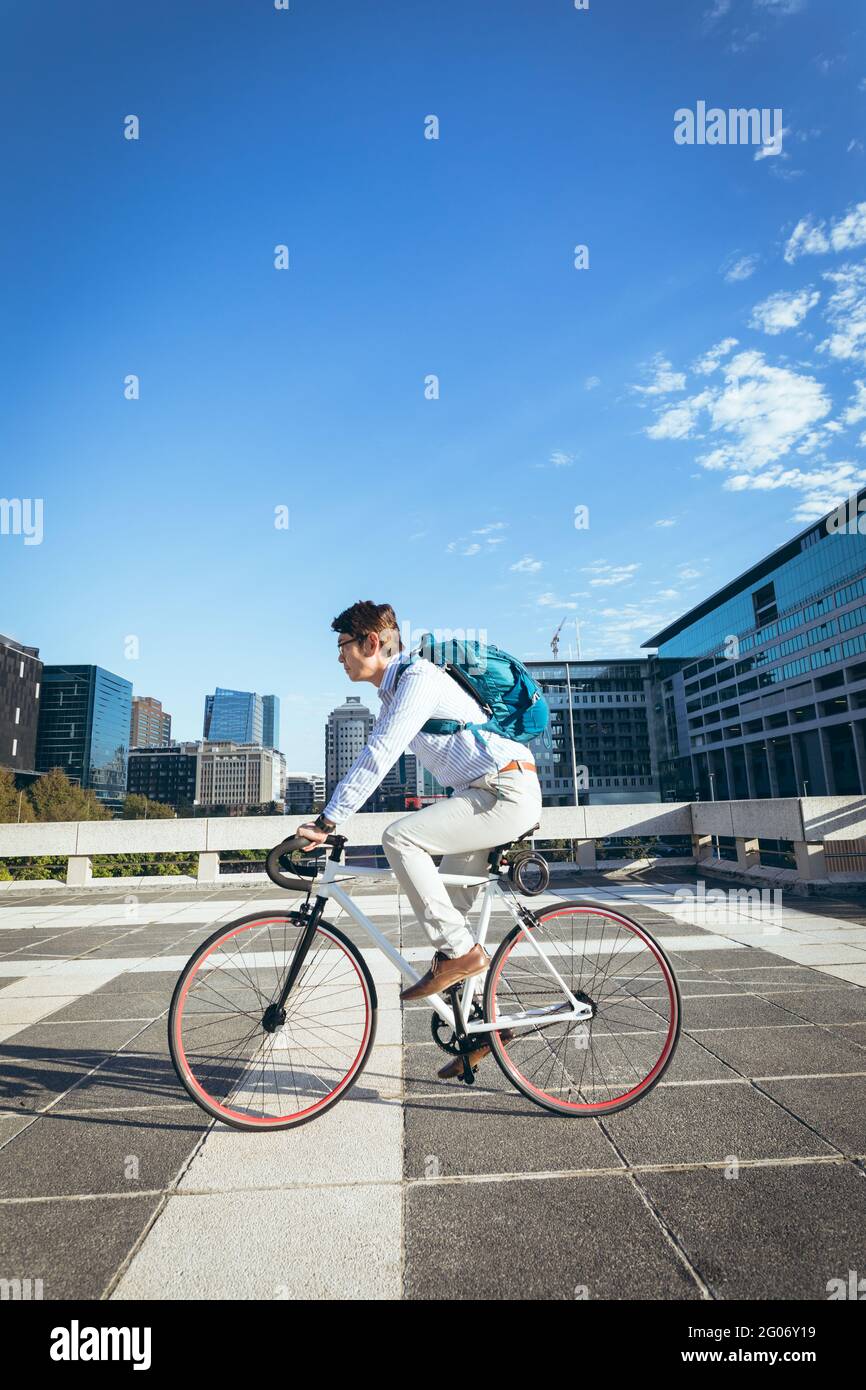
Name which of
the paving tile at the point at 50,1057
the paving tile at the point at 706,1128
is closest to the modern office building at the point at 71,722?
the paving tile at the point at 50,1057


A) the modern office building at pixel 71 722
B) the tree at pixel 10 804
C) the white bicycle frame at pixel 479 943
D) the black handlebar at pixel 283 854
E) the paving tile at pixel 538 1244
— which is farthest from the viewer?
the modern office building at pixel 71 722

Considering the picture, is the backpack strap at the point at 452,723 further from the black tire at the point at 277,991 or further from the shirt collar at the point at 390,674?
the black tire at the point at 277,991

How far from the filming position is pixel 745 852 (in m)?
11.8

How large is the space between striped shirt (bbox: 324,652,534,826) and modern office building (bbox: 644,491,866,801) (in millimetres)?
75638

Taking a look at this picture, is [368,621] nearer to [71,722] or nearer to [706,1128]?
[706,1128]

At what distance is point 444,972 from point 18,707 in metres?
133

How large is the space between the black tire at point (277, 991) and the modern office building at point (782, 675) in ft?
249

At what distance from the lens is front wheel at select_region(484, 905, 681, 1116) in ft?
10.3

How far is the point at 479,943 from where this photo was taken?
315 cm

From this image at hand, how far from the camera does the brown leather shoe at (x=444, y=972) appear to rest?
297cm

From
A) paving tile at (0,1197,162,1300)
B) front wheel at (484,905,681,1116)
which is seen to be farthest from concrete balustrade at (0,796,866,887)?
paving tile at (0,1197,162,1300)

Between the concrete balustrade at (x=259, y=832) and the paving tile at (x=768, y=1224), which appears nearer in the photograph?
the paving tile at (x=768, y=1224)

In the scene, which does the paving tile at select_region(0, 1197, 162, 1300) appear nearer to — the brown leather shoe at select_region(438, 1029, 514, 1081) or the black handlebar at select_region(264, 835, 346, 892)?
the black handlebar at select_region(264, 835, 346, 892)

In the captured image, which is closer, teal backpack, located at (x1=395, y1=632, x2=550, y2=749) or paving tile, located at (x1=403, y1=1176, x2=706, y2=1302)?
paving tile, located at (x1=403, y1=1176, x2=706, y2=1302)
